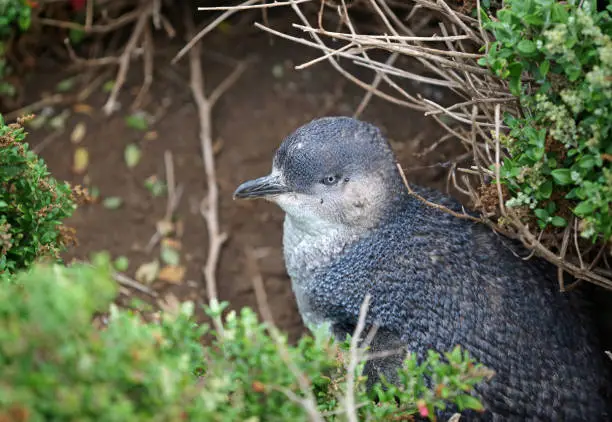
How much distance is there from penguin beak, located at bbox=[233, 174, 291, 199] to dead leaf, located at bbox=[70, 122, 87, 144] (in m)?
1.77

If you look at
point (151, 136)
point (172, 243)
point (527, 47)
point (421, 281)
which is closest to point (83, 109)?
point (151, 136)

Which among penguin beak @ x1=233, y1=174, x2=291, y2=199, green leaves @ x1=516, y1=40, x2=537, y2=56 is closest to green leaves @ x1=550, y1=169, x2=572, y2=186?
green leaves @ x1=516, y1=40, x2=537, y2=56

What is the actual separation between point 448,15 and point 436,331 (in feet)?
4.19

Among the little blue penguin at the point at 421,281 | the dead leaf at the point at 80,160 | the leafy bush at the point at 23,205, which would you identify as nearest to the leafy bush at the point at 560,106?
the little blue penguin at the point at 421,281

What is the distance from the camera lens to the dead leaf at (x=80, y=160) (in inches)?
168

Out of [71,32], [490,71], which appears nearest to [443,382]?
[490,71]

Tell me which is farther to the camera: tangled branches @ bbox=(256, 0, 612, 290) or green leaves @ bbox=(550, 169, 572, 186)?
tangled branches @ bbox=(256, 0, 612, 290)

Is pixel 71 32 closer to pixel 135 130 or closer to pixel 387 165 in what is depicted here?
pixel 135 130

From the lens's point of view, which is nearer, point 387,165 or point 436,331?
point 436,331

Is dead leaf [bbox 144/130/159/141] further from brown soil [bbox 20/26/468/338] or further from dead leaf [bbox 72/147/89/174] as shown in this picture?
dead leaf [bbox 72/147/89/174]

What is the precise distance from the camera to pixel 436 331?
2.70m

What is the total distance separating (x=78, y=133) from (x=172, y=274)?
1.17 meters

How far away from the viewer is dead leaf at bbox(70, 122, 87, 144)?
4.38 meters

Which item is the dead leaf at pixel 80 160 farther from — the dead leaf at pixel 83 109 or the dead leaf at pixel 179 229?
the dead leaf at pixel 179 229
